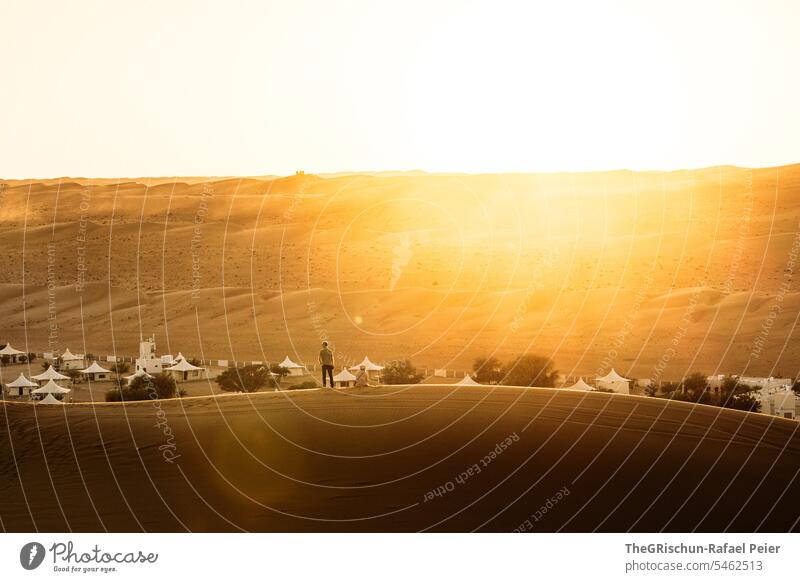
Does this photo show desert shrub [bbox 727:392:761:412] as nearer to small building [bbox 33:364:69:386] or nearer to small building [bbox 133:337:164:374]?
small building [bbox 133:337:164:374]

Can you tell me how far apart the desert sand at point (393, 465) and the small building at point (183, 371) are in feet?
56.6

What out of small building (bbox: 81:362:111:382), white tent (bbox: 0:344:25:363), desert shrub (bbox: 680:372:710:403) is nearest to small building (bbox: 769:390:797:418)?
desert shrub (bbox: 680:372:710:403)

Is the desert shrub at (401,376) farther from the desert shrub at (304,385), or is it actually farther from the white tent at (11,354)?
the white tent at (11,354)

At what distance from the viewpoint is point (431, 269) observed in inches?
2530

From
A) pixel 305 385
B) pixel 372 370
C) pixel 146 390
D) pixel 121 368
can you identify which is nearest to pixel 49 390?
pixel 146 390

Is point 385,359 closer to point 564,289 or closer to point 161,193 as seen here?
point 564,289

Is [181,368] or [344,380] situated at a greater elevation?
[181,368]

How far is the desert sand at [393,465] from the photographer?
14758 mm

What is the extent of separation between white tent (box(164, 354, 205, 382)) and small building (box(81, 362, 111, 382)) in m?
2.57

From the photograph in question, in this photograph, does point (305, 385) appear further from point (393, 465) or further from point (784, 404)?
point (393, 465)

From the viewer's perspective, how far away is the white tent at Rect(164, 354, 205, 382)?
126ft

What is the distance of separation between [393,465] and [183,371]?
24390 millimetres

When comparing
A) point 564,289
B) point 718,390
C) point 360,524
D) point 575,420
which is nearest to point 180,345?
point 564,289

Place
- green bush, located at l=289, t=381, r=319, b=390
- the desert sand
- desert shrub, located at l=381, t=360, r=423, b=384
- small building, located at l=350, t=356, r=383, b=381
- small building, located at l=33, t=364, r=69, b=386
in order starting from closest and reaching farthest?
1. the desert sand
2. green bush, located at l=289, t=381, r=319, b=390
3. desert shrub, located at l=381, t=360, r=423, b=384
4. small building, located at l=33, t=364, r=69, b=386
5. small building, located at l=350, t=356, r=383, b=381
